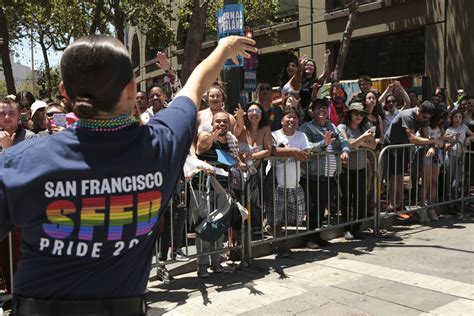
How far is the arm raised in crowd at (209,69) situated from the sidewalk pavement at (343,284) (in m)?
3.16

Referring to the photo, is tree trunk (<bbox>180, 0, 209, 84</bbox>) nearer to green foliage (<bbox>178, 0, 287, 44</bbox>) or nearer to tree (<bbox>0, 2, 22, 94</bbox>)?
tree (<bbox>0, 2, 22, 94</bbox>)

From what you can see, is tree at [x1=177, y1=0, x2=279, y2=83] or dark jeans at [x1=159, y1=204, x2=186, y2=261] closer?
dark jeans at [x1=159, y1=204, x2=186, y2=261]

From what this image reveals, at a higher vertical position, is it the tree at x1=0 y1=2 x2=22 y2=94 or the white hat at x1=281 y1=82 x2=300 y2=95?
the tree at x1=0 y1=2 x2=22 y2=94

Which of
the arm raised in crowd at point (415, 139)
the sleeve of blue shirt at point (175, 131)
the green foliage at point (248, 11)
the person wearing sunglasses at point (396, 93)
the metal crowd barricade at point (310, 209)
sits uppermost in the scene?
the green foliage at point (248, 11)

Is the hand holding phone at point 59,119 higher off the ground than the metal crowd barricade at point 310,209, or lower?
higher

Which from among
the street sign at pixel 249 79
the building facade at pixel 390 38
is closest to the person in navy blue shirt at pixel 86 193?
the street sign at pixel 249 79

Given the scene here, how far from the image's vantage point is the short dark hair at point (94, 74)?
5.07 ft

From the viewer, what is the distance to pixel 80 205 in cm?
157

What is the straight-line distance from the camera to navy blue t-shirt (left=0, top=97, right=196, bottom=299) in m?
1.54

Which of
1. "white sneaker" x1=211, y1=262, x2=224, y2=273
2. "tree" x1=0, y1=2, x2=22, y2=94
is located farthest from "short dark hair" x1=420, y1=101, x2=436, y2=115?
"tree" x1=0, y1=2, x2=22, y2=94

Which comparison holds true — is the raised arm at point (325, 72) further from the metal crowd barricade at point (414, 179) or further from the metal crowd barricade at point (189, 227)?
the metal crowd barricade at point (189, 227)

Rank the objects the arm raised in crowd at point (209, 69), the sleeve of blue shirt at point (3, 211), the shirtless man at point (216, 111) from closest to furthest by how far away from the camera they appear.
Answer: the sleeve of blue shirt at point (3, 211) → the arm raised in crowd at point (209, 69) → the shirtless man at point (216, 111)

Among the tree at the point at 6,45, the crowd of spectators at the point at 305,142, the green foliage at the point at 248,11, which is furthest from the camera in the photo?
the green foliage at the point at 248,11

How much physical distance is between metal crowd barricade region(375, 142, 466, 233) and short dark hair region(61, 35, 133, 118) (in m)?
6.55
